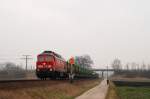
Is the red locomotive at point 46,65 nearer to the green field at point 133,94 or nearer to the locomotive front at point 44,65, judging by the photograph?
the locomotive front at point 44,65

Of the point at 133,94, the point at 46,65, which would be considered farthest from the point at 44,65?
the point at 133,94

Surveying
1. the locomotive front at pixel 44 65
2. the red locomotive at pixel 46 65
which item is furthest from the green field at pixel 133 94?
the locomotive front at pixel 44 65

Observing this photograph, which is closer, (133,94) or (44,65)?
(44,65)

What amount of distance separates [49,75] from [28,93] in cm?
2015

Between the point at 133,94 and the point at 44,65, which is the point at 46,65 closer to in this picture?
the point at 44,65

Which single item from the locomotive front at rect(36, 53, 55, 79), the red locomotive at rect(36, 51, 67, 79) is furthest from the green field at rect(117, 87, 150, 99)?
the locomotive front at rect(36, 53, 55, 79)

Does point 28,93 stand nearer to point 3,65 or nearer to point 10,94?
point 10,94

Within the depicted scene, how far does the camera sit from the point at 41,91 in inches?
981

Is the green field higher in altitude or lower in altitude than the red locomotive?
lower

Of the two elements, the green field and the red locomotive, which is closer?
the green field

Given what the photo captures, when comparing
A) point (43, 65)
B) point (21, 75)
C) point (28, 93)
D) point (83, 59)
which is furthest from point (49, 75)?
point (83, 59)

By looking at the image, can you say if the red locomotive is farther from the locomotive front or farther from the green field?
the green field

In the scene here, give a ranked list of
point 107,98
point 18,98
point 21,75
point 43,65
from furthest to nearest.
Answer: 1. point 21,75
2. point 43,65
3. point 107,98
4. point 18,98

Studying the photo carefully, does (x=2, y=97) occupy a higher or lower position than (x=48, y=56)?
lower
